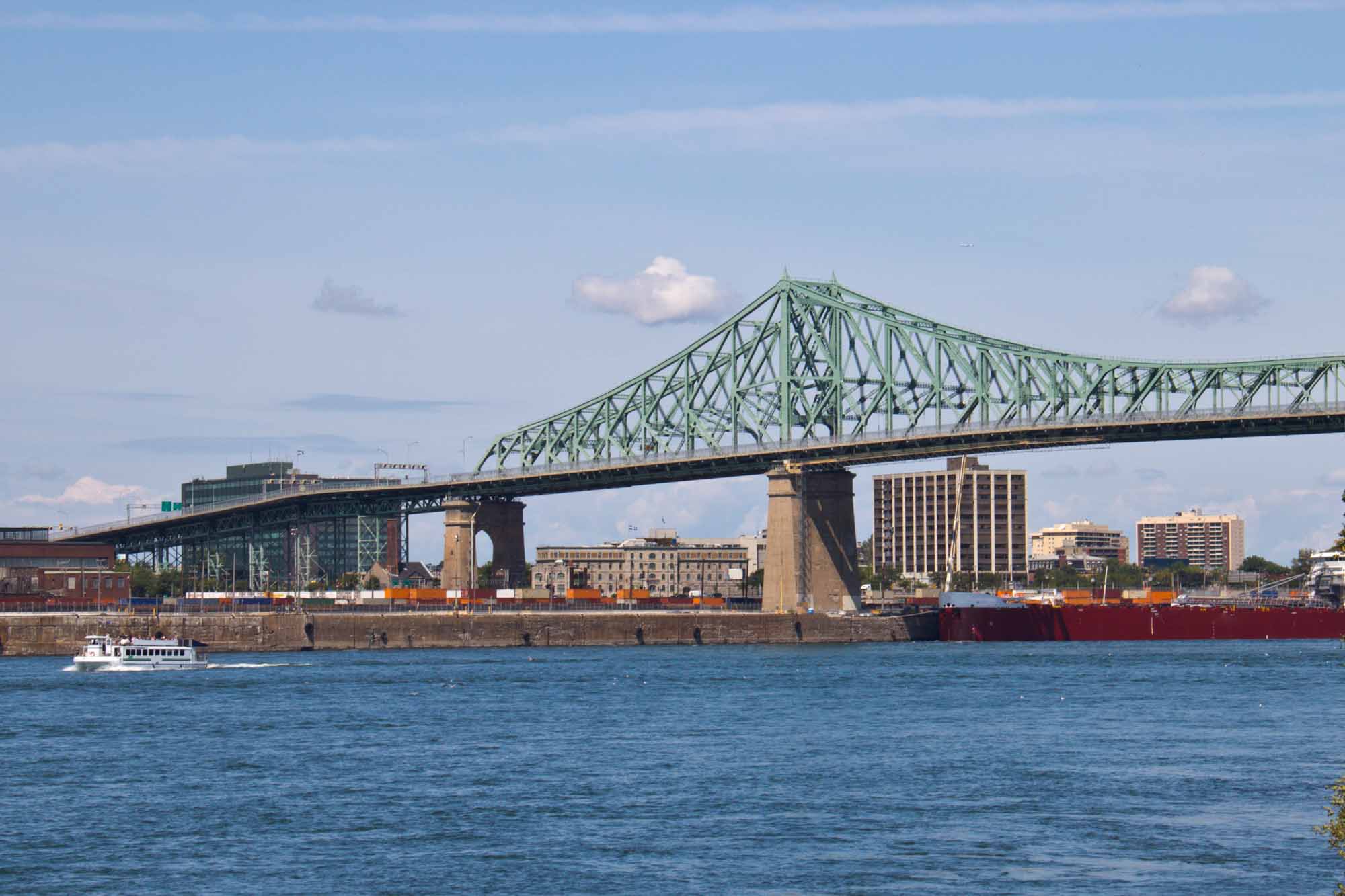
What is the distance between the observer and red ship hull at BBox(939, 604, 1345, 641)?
452 feet

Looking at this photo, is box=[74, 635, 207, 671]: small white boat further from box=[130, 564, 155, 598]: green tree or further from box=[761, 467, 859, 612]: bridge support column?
box=[130, 564, 155, 598]: green tree

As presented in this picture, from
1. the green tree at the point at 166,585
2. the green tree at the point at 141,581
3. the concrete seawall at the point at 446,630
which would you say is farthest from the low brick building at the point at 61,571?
the green tree at the point at 166,585

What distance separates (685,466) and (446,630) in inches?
1348

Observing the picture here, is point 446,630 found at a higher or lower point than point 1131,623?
higher

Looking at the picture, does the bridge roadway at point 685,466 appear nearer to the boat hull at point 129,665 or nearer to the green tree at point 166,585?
the green tree at point 166,585

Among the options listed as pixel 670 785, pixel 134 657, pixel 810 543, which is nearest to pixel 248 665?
pixel 134 657

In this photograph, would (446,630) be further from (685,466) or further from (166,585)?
(166,585)

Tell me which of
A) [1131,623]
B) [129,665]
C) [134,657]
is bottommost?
[1131,623]

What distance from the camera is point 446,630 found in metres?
116

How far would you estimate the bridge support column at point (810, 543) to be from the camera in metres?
130

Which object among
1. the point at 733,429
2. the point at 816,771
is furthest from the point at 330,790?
the point at 733,429

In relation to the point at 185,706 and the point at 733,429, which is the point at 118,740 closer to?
the point at 185,706

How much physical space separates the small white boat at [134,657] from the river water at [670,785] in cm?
881

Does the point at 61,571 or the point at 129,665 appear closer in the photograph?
the point at 129,665
